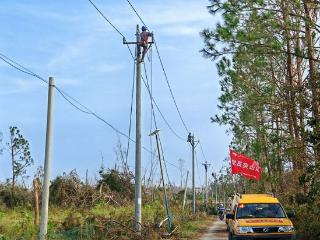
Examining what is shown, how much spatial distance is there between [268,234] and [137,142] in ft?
18.5

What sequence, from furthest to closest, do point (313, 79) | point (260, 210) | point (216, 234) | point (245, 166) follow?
point (245, 166), point (216, 234), point (313, 79), point (260, 210)

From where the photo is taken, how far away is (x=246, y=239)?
53.3 feet

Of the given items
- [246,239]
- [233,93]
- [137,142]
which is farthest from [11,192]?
[246,239]

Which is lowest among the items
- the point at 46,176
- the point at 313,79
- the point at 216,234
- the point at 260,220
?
the point at 216,234

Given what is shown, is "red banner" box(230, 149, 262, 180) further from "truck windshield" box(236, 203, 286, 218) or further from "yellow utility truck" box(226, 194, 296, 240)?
"truck windshield" box(236, 203, 286, 218)

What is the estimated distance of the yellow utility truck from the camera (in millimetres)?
16031

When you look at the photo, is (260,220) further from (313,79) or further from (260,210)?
(313,79)

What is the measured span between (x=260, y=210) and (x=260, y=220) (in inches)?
41.7

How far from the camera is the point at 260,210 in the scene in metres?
17.7

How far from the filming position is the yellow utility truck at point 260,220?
1603 cm

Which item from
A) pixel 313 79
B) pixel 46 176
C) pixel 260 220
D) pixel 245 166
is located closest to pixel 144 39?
pixel 313 79

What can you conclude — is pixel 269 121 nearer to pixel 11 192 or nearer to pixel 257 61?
pixel 257 61

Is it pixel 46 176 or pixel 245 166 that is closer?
pixel 46 176

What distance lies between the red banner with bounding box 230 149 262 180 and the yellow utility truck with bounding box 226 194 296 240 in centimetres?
1364
